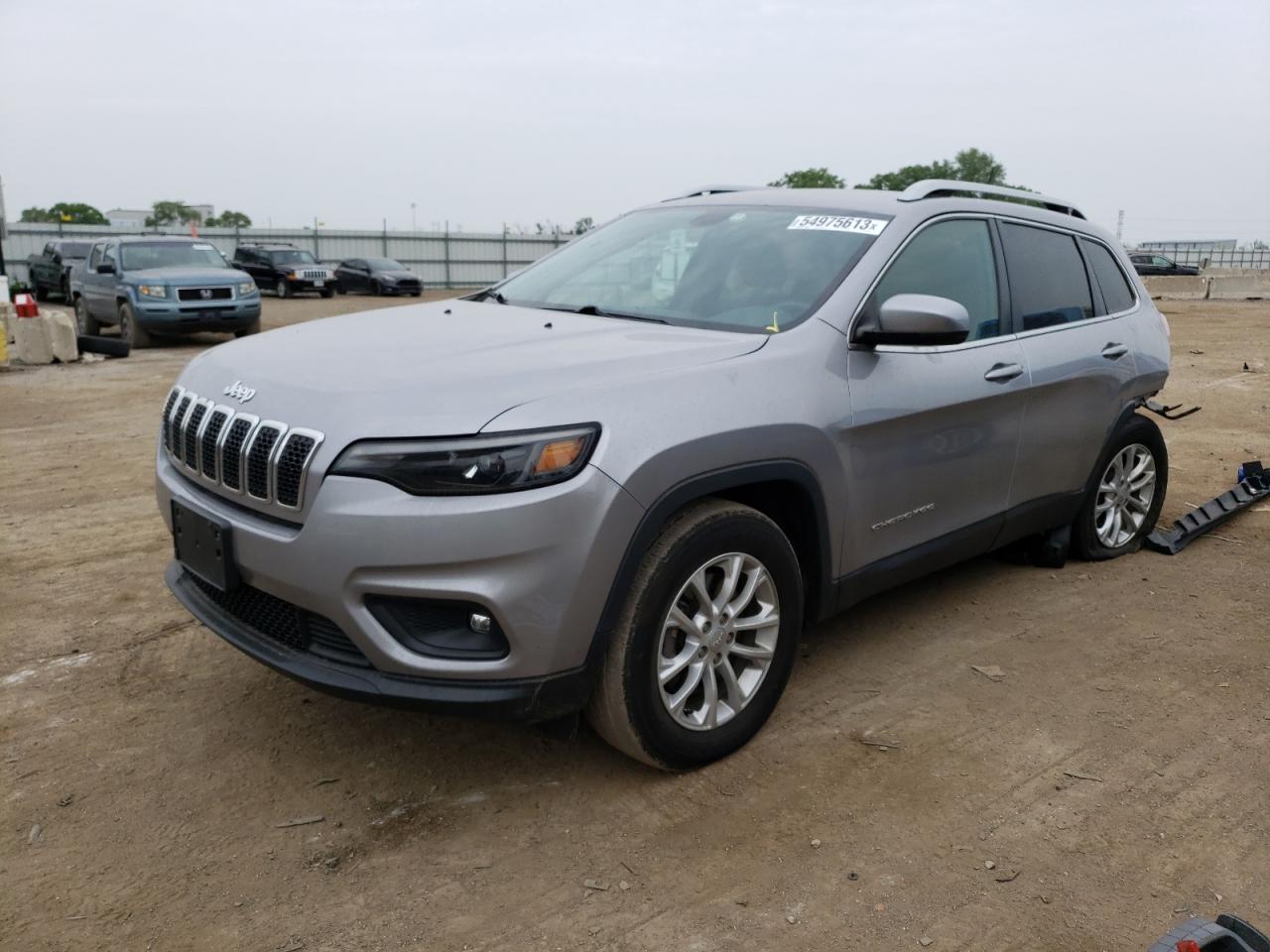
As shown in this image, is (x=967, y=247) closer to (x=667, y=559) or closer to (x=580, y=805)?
(x=667, y=559)

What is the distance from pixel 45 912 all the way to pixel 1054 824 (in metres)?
2.69

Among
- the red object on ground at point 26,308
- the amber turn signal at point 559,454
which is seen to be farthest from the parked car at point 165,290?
the amber turn signal at point 559,454

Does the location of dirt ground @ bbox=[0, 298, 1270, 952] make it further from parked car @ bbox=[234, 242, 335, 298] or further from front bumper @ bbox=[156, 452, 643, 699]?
parked car @ bbox=[234, 242, 335, 298]

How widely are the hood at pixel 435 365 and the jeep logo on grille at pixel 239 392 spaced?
0.06 ft

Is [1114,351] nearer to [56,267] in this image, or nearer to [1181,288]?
[56,267]

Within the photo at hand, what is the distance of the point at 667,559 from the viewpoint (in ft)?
9.58

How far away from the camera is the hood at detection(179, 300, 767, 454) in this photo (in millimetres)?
2740

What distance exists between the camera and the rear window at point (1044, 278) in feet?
14.4

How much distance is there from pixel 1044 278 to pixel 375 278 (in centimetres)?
2897

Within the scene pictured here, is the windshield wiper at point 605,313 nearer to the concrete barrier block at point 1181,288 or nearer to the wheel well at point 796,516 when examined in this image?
the wheel well at point 796,516

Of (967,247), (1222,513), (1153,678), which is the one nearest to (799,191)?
(967,247)

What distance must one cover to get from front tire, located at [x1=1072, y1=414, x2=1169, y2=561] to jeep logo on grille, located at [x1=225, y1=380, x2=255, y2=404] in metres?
3.77

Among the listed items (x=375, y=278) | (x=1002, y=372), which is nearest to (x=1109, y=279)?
(x=1002, y=372)

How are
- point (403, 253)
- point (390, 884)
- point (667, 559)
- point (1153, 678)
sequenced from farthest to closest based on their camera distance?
point (403, 253) → point (1153, 678) → point (667, 559) → point (390, 884)
